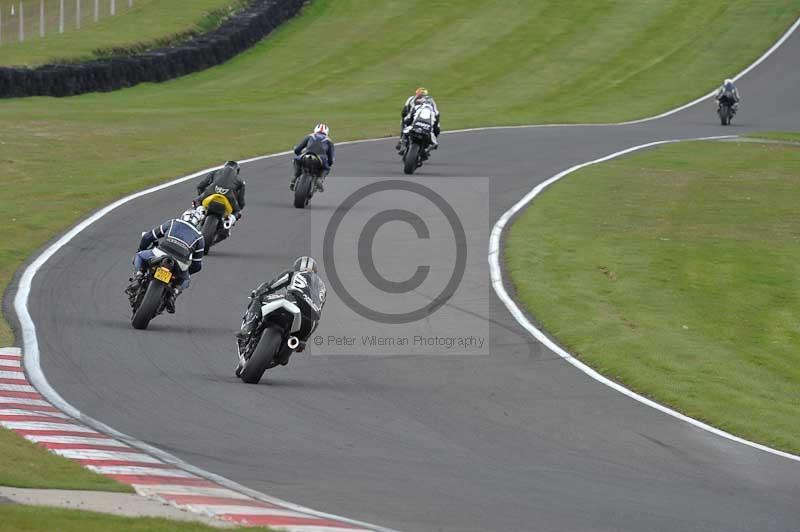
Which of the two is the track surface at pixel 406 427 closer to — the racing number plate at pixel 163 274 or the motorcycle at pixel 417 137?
the racing number plate at pixel 163 274

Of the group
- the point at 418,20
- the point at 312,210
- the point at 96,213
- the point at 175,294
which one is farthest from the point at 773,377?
the point at 418,20

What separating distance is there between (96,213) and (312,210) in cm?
396

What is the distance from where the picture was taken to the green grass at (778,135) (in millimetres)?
40344

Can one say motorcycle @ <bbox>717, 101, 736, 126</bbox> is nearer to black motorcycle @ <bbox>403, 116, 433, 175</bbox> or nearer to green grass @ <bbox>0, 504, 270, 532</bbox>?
black motorcycle @ <bbox>403, 116, 433, 175</bbox>

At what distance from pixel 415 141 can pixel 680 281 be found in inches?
372

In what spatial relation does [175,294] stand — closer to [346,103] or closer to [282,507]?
[282,507]

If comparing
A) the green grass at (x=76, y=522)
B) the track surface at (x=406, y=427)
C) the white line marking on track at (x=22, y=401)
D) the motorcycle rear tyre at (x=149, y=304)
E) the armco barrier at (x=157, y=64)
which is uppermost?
the armco barrier at (x=157, y=64)

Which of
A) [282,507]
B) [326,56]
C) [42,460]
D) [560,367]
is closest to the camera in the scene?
[282,507]

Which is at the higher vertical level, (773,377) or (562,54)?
(562,54)

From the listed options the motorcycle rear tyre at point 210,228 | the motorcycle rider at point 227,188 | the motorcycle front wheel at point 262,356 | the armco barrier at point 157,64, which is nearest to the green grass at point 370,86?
the armco barrier at point 157,64

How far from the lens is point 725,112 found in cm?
4369

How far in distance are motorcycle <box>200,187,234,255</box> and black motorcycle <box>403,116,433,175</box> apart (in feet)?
31.3

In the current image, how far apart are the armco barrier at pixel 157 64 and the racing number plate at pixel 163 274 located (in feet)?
84.1

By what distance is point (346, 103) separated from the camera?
152 ft
